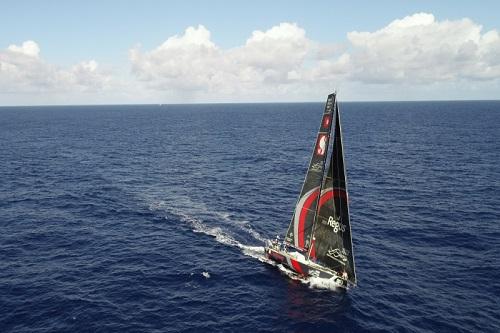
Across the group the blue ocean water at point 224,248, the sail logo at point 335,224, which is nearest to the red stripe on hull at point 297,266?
the blue ocean water at point 224,248

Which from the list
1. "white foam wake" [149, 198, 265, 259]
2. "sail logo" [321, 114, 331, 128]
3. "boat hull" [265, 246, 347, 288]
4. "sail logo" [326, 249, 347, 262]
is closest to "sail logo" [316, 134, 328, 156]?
"sail logo" [321, 114, 331, 128]

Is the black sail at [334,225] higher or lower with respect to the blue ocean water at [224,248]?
higher

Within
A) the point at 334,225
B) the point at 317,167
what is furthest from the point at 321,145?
the point at 334,225

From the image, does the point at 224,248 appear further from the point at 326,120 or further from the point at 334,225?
the point at 326,120

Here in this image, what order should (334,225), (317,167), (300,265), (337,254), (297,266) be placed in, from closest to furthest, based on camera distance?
(317,167), (334,225), (337,254), (300,265), (297,266)

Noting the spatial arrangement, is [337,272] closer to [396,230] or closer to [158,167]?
[396,230]

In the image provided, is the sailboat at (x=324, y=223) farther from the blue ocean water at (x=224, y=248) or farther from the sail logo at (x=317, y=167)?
the blue ocean water at (x=224, y=248)
